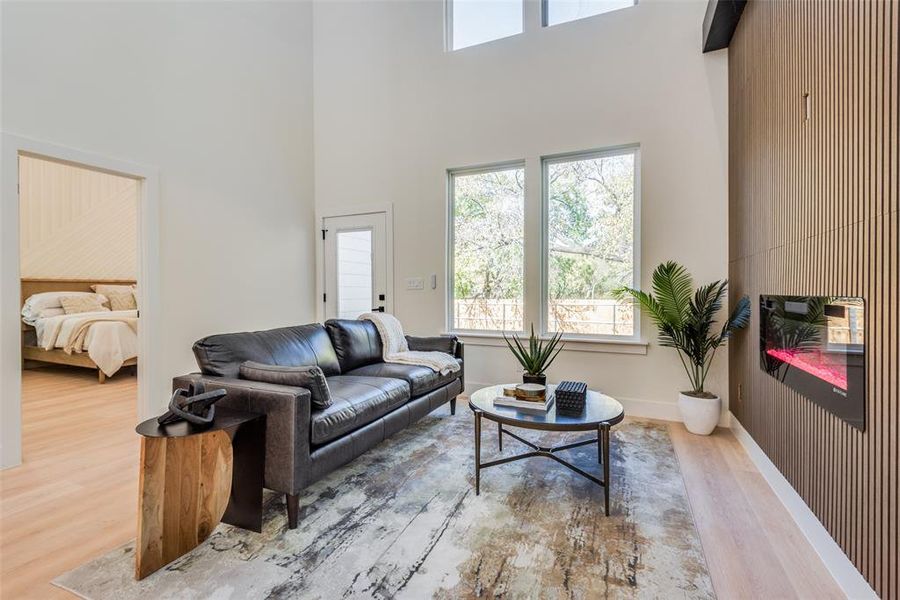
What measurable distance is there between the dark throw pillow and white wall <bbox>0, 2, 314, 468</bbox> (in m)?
1.82

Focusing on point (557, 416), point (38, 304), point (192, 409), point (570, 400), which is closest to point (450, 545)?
point (557, 416)

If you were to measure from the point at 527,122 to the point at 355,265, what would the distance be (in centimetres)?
243

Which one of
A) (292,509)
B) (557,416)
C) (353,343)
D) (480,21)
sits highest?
(480,21)

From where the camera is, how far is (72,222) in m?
5.83

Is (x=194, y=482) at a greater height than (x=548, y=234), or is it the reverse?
(x=548, y=234)

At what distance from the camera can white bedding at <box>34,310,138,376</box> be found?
4461 mm

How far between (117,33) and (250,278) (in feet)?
7.12

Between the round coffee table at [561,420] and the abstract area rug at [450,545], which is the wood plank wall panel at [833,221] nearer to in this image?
the abstract area rug at [450,545]

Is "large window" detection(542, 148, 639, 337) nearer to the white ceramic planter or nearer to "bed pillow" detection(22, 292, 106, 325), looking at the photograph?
the white ceramic planter

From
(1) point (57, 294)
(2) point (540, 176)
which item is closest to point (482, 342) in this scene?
Answer: (2) point (540, 176)

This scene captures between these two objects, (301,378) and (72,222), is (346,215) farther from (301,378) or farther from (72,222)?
(72,222)

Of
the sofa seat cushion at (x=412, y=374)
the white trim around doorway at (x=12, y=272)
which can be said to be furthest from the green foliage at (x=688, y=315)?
the white trim around doorway at (x=12, y=272)

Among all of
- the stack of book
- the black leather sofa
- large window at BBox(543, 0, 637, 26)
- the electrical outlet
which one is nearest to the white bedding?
the black leather sofa

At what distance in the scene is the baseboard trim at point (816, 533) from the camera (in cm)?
143
